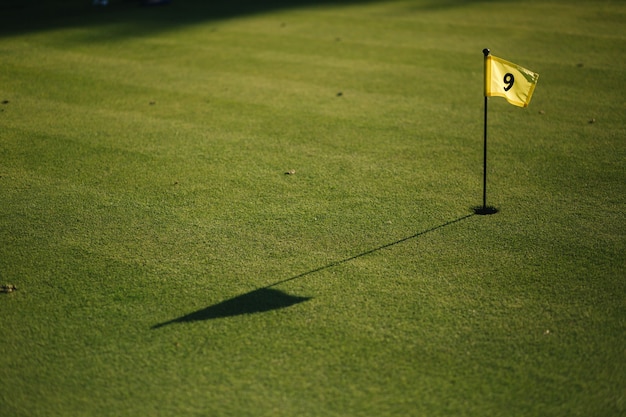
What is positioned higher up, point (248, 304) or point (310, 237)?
point (310, 237)

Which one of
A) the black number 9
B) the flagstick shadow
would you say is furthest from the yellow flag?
the flagstick shadow

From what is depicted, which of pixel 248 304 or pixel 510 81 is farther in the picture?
pixel 510 81

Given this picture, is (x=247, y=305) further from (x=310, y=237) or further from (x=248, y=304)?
(x=310, y=237)

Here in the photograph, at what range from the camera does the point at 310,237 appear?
15.2 ft

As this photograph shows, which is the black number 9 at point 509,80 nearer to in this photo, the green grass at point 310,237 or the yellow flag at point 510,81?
the yellow flag at point 510,81

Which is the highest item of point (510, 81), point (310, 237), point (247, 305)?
point (510, 81)

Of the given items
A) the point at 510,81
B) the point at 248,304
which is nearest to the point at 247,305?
the point at 248,304

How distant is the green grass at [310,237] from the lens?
3.27m

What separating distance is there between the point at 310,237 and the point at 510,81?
195 cm

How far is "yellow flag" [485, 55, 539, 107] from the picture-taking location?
460 cm

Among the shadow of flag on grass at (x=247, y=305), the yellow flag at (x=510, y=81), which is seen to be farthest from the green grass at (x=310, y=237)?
the yellow flag at (x=510, y=81)

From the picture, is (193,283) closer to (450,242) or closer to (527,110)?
(450,242)

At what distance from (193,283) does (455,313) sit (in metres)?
1.74

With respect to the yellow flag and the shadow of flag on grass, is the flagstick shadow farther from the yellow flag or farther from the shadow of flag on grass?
the yellow flag
